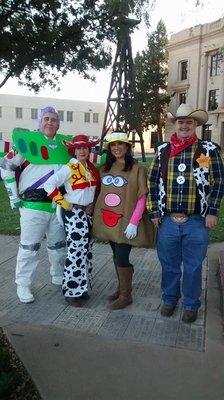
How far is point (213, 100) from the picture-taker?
146 ft

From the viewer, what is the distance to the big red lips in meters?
4.05

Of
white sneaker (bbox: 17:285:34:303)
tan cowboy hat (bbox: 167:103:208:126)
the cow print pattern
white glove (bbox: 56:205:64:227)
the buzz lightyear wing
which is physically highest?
tan cowboy hat (bbox: 167:103:208:126)

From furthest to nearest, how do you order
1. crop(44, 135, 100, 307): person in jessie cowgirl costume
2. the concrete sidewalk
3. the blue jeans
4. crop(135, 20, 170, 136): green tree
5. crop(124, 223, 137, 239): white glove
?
1. crop(135, 20, 170, 136): green tree
2. crop(44, 135, 100, 307): person in jessie cowgirl costume
3. crop(124, 223, 137, 239): white glove
4. the blue jeans
5. the concrete sidewalk

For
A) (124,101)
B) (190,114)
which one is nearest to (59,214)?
(190,114)

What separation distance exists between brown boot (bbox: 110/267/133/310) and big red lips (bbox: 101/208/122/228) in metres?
0.46

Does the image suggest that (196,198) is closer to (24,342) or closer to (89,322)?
(89,322)

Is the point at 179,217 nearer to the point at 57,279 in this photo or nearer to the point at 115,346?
the point at 115,346

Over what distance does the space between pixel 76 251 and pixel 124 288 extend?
0.61 meters

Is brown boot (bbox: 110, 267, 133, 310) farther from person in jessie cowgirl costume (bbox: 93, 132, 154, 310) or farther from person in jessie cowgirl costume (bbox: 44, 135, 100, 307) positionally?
person in jessie cowgirl costume (bbox: 44, 135, 100, 307)

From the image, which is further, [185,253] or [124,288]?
[124,288]

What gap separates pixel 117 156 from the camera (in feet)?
13.2

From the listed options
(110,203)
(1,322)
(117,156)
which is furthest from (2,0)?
(1,322)

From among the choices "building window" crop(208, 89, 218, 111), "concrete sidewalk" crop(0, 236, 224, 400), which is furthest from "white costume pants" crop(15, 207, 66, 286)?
"building window" crop(208, 89, 218, 111)

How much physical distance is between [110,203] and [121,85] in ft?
75.5
